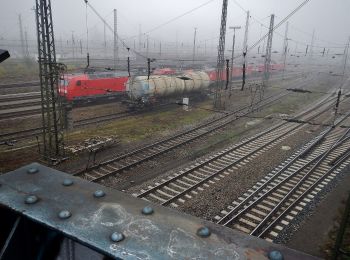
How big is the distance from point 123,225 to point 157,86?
85.1 ft

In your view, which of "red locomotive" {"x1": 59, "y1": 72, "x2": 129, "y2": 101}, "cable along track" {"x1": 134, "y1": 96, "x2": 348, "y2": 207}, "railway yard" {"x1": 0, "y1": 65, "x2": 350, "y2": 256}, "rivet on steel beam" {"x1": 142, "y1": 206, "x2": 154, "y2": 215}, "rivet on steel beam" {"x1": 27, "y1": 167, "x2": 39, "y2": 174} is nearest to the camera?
"rivet on steel beam" {"x1": 142, "y1": 206, "x2": 154, "y2": 215}

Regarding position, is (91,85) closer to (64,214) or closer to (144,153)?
(144,153)

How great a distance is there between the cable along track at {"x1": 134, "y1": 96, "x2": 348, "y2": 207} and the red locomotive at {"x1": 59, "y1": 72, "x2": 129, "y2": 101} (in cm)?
1216

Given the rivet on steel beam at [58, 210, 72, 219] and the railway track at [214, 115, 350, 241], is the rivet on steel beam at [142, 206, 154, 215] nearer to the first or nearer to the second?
the rivet on steel beam at [58, 210, 72, 219]

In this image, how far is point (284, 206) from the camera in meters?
12.4

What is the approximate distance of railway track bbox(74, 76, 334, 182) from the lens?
14.7m

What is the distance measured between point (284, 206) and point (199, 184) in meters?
3.62

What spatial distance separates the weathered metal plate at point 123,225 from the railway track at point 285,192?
8.69 metres

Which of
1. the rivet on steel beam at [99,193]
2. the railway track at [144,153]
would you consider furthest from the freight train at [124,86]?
the rivet on steel beam at [99,193]

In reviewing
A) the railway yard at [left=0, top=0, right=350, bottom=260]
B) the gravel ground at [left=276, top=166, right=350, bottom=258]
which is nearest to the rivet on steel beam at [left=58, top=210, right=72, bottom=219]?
the railway yard at [left=0, top=0, right=350, bottom=260]

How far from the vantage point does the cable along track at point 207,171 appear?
12.8 m

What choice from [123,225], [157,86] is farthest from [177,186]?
[157,86]

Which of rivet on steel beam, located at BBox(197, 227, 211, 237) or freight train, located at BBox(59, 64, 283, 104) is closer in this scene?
rivet on steel beam, located at BBox(197, 227, 211, 237)

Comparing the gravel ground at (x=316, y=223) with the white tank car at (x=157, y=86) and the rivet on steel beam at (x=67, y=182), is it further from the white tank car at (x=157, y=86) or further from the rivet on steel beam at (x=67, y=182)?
the white tank car at (x=157, y=86)
